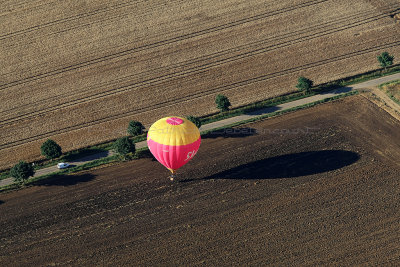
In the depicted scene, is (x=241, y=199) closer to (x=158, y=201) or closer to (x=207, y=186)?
(x=207, y=186)

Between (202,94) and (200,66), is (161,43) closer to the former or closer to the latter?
(200,66)

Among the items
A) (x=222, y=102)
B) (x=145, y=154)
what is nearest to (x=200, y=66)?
(x=222, y=102)

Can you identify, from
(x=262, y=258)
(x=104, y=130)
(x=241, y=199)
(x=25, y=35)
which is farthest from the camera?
(x=25, y=35)

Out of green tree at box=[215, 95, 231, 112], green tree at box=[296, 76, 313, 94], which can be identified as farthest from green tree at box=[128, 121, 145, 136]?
green tree at box=[296, 76, 313, 94]

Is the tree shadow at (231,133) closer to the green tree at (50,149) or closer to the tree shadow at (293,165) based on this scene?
the tree shadow at (293,165)

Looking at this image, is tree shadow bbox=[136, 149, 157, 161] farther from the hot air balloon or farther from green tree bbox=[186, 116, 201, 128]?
the hot air balloon

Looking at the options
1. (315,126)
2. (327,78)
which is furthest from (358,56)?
(315,126)
